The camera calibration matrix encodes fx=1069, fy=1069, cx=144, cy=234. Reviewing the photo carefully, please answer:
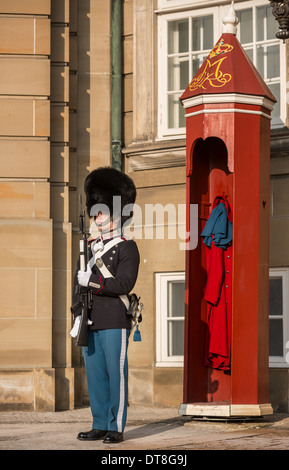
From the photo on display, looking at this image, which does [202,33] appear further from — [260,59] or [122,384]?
[122,384]

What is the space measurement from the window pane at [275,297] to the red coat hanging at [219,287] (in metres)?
0.98

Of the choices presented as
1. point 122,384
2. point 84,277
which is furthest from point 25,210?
point 122,384

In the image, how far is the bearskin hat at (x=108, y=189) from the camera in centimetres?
697

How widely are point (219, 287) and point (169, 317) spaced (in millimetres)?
1521

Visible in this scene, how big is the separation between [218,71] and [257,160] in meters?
0.76

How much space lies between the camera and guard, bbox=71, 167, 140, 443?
669 cm

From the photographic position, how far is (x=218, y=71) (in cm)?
822

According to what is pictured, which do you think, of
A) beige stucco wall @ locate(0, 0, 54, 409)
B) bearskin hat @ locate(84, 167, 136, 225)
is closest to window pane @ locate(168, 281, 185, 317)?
beige stucco wall @ locate(0, 0, 54, 409)

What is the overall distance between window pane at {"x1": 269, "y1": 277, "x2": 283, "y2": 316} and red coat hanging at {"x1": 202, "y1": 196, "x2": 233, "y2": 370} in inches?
38.4

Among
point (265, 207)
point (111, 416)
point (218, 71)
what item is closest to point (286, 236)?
point (265, 207)

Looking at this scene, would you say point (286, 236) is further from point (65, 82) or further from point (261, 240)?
point (65, 82)

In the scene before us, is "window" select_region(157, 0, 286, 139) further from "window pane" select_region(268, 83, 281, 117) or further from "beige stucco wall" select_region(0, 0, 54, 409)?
"beige stucco wall" select_region(0, 0, 54, 409)

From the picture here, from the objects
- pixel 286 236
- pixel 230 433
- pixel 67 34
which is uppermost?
pixel 67 34

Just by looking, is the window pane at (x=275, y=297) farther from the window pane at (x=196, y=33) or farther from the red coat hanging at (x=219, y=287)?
the window pane at (x=196, y=33)
